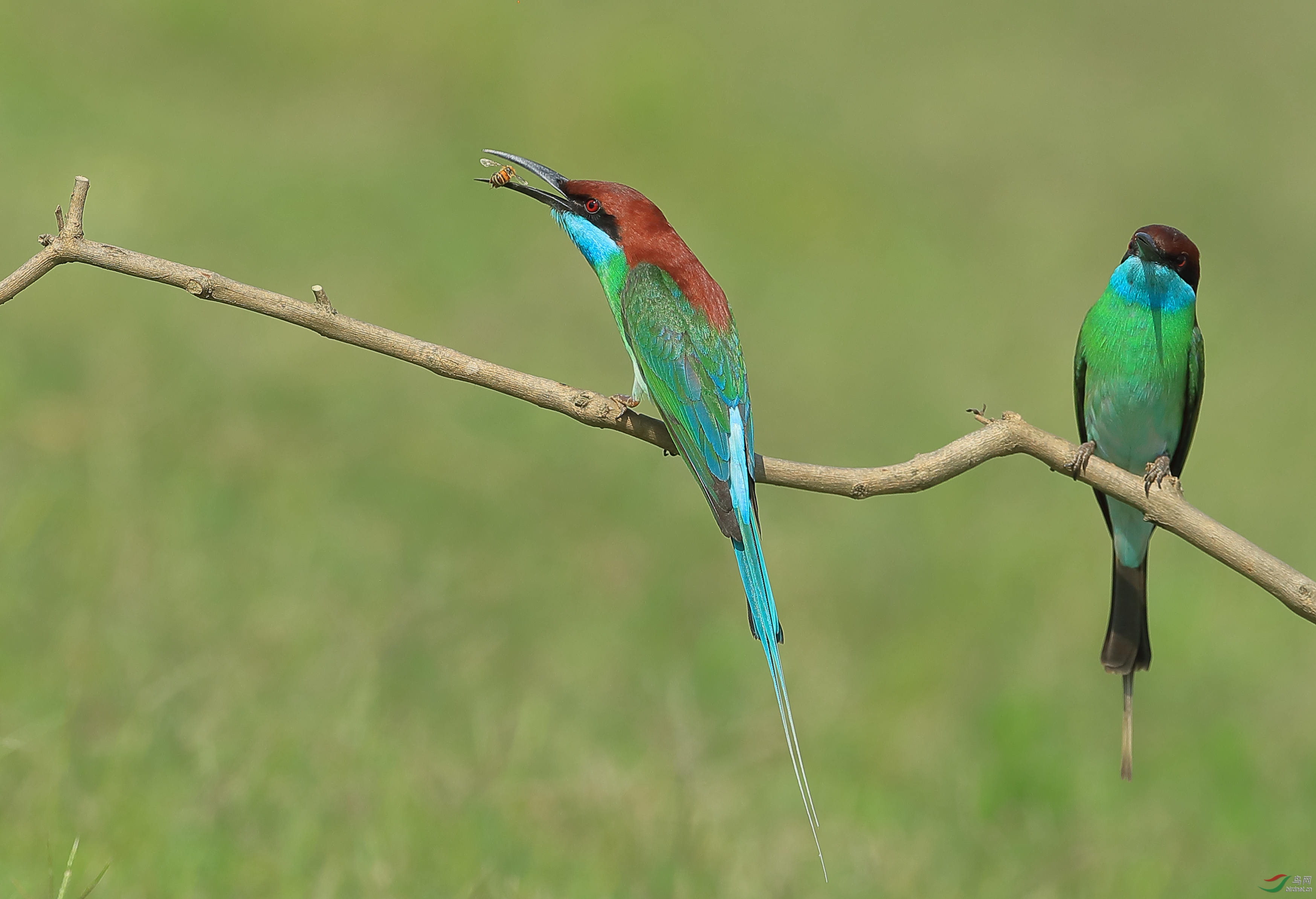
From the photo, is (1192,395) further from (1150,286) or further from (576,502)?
(576,502)

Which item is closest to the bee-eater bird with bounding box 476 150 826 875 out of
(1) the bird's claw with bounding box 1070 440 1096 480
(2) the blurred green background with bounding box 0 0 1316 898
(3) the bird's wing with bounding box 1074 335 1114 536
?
(1) the bird's claw with bounding box 1070 440 1096 480

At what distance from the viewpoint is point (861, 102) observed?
1211 centimetres

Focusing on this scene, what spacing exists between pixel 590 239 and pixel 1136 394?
150 centimetres

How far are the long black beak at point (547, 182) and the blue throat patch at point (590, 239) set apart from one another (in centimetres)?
2

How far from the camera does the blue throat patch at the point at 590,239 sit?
108 inches

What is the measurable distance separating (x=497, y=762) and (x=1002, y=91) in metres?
9.97

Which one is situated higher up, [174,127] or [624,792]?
[174,127]

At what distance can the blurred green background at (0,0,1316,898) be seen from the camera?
12.7 feet

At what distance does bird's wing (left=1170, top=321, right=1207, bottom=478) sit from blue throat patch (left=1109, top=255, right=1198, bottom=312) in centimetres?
18

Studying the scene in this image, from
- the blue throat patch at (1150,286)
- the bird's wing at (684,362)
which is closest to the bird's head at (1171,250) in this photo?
the blue throat patch at (1150,286)

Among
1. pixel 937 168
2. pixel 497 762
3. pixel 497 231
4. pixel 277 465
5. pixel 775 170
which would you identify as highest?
pixel 937 168

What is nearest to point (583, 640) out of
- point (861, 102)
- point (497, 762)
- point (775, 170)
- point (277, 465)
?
point (497, 762)

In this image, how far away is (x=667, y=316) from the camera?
2.68 m

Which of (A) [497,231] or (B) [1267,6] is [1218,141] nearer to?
(B) [1267,6]
